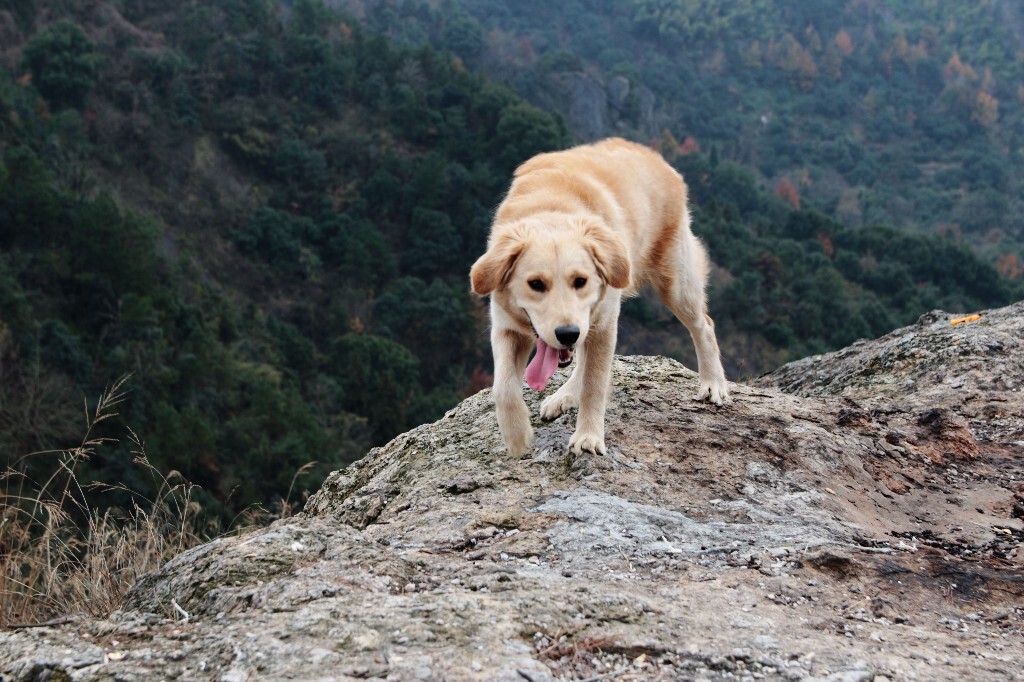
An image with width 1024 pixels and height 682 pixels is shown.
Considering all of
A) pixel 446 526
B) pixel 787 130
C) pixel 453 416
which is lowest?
pixel 787 130

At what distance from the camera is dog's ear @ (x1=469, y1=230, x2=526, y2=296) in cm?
511

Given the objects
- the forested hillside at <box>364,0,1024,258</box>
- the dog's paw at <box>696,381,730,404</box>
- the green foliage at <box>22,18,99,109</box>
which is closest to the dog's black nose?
the dog's paw at <box>696,381,730,404</box>

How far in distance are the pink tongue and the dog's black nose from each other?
31 centimetres

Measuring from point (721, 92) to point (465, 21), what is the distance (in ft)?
129

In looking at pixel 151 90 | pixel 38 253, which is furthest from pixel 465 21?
pixel 38 253

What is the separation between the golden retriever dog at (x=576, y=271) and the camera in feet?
16.6

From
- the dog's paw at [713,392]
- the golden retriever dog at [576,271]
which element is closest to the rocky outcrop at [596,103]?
the golden retriever dog at [576,271]

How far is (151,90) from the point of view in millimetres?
58844

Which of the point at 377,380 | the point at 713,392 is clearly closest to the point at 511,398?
the point at 713,392

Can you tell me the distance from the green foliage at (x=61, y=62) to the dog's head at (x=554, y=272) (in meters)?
53.7

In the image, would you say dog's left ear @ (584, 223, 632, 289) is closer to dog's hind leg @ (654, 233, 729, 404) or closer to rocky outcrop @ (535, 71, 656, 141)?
dog's hind leg @ (654, 233, 729, 404)

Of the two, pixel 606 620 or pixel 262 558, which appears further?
pixel 262 558

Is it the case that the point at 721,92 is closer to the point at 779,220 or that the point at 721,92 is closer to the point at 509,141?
the point at 779,220

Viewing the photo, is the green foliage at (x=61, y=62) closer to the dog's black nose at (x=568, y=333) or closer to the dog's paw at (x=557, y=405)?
the dog's paw at (x=557, y=405)
